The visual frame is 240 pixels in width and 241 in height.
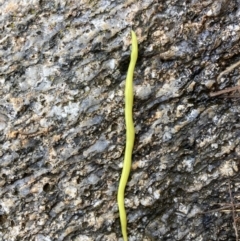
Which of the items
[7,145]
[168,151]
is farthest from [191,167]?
[7,145]

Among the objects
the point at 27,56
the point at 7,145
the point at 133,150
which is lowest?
the point at 133,150

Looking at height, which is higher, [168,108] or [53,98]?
[53,98]

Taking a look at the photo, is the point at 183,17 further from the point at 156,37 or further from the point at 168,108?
the point at 168,108
